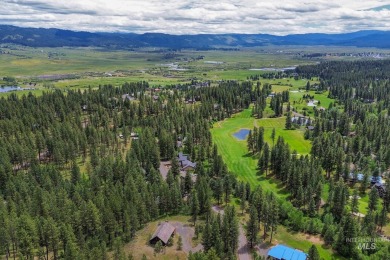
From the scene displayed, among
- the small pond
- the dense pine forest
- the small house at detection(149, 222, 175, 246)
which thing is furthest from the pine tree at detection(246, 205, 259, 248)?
the small pond

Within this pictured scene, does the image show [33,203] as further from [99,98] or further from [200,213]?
[99,98]

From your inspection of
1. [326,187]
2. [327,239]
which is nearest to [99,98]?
[326,187]

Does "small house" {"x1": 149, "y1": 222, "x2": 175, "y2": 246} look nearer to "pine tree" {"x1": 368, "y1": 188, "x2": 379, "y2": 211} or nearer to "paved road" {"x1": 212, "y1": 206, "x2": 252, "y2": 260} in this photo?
"paved road" {"x1": 212, "y1": 206, "x2": 252, "y2": 260}

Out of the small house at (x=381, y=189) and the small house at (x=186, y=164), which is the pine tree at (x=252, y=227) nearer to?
the small house at (x=186, y=164)

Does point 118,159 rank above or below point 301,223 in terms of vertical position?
above

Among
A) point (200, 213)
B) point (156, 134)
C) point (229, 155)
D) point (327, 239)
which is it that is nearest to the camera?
point (327, 239)

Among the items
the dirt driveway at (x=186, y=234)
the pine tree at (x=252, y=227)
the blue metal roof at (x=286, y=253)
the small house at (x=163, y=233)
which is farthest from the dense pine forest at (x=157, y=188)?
the small house at (x=163, y=233)

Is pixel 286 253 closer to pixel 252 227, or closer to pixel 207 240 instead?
pixel 252 227
